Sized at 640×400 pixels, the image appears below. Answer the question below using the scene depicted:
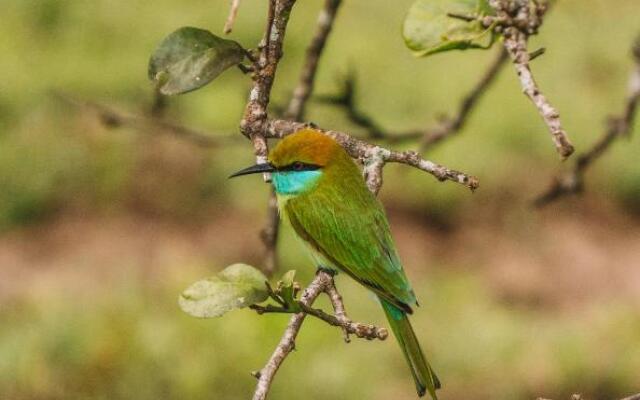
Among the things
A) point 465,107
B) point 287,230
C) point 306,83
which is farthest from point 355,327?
point 287,230

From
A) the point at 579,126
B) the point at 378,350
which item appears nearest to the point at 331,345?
the point at 378,350

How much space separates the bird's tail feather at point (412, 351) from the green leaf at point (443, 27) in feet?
1.88

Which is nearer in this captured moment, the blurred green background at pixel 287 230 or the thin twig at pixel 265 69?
the thin twig at pixel 265 69

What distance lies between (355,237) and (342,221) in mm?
45

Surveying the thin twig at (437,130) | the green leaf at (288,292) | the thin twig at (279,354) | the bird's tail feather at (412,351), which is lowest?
the thin twig at (279,354)

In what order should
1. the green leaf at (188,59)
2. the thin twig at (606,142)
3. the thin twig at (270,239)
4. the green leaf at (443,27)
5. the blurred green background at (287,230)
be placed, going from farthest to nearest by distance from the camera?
the blurred green background at (287,230) < the thin twig at (606,142) < the thin twig at (270,239) < the green leaf at (443,27) < the green leaf at (188,59)

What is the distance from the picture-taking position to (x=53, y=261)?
531 cm

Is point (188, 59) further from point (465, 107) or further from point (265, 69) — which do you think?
point (465, 107)

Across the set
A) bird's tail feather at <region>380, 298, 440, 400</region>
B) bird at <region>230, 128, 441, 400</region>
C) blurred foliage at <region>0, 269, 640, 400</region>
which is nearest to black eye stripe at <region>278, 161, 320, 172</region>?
bird at <region>230, 128, 441, 400</region>

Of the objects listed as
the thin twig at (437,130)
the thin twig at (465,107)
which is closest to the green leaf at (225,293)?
the thin twig at (437,130)

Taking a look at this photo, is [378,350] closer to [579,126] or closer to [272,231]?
[579,126]

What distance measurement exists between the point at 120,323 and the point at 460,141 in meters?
2.04

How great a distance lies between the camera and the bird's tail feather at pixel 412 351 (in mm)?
1932

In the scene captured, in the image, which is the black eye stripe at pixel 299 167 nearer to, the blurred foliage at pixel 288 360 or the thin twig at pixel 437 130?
the thin twig at pixel 437 130
